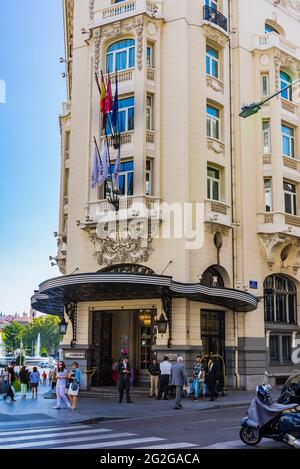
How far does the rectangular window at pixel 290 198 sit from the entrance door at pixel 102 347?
1121cm

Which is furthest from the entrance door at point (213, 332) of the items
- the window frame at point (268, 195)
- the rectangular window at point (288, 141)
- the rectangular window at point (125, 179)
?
the rectangular window at point (288, 141)

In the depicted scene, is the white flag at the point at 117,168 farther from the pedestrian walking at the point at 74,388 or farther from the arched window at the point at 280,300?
the arched window at the point at 280,300

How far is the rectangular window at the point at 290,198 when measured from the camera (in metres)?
30.8

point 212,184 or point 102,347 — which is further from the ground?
point 212,184

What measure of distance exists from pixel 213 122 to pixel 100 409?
15.8 meters

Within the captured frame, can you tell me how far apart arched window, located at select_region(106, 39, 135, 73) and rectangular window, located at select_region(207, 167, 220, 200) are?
21.4ft

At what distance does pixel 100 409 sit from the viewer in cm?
1941

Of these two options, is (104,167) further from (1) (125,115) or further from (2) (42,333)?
(2) (42,333)

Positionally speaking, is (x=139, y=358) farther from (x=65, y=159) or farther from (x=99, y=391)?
(x=65, y=159)

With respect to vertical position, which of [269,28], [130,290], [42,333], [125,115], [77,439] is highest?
[269,28]

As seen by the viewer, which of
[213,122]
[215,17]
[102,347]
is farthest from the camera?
[215,17]

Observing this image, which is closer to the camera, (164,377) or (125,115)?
(164,377)

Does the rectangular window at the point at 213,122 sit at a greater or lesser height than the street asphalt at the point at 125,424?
greater

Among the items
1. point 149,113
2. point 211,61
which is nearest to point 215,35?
point 211,61
